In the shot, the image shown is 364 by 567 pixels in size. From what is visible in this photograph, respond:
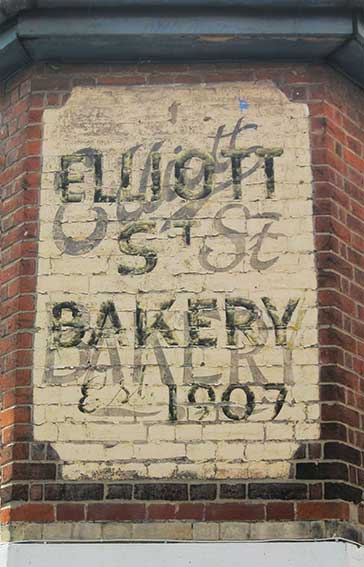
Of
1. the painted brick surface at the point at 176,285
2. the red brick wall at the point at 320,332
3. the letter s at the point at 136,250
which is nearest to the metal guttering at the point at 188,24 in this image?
the red brick wall at the point at 320,332

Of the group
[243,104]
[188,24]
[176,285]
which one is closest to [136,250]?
[176,285]

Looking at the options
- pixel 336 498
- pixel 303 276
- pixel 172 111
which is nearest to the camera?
pixel 336 498

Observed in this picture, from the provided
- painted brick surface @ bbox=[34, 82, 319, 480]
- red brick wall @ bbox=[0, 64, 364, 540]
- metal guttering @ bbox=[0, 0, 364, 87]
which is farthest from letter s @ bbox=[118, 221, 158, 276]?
metal guttering @ bbox=[0, 0, 364, 87]

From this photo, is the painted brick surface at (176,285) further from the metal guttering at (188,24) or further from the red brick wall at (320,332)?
the metal guttering at (188,24)

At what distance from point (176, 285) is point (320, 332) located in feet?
2.92

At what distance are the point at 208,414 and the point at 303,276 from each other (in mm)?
1001

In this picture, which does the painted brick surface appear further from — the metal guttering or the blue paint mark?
the metal guttering

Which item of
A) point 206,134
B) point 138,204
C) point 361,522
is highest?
point 206,134

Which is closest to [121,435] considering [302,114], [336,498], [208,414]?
[208,414]

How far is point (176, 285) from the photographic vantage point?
6008 millimetres

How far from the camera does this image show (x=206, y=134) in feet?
20.7

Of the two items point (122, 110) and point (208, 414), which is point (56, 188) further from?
point (208, 414)

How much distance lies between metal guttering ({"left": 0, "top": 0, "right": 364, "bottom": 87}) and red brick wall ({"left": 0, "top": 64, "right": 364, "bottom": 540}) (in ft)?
0.67

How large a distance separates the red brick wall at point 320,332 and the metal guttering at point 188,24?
0.67 ft
